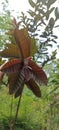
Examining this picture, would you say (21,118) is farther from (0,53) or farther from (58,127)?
(0,53)

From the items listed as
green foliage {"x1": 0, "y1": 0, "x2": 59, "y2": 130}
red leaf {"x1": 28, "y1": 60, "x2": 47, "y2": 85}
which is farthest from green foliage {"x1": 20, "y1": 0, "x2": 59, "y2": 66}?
red leaf {"x1": 28, "y1": 60, "x2": 47, "y2": 85}

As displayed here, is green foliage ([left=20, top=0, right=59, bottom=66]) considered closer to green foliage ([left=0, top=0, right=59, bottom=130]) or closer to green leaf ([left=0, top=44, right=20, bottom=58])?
green foliage ([left=0, top=0, right=59, bottom=130])

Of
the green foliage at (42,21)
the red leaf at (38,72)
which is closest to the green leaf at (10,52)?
the red leaf at (38,72)

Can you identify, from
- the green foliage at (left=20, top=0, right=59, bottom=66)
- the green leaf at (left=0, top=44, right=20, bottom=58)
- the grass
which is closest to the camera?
the green leaf at (left=0, top=44, right=20, bottom=58)

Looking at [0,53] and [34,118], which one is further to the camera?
[34,118]

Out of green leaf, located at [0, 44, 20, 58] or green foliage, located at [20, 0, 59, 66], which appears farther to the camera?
green foliage, located at [20, 0, 59, 66]

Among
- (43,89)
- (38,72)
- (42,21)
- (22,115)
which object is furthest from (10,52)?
(43,89)

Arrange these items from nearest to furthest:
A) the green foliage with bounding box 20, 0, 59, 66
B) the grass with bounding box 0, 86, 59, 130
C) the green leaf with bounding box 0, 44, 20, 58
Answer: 1. the green leaf with bounding box 0, 44, 20, 58
2. the green foliage with bounding box 20, 0, 59, 66
3. the grass with bounding box 0, 86, 59, 130

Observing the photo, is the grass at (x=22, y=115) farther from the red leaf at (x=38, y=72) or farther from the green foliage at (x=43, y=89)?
the red leaf at (x=38, y=72)

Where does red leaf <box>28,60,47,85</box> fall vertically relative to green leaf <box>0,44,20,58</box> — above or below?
below

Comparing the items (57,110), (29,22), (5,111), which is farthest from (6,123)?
(29,22)

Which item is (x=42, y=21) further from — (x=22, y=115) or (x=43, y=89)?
(x=43, y=89)
